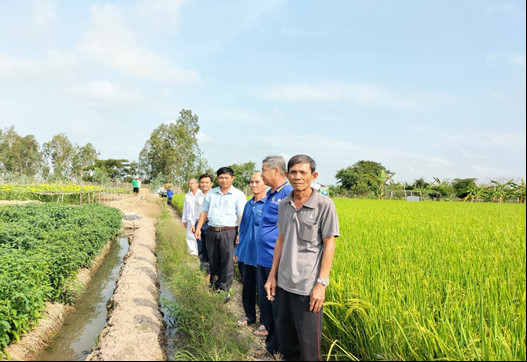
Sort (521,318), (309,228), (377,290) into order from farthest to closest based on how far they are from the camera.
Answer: (377,290), (521,318), (309,228)

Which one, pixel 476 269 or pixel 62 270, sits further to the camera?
pixel 62 270

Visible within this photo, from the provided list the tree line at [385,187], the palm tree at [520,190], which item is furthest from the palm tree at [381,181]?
the palm tree at [520,190]

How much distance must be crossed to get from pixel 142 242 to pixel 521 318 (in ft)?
26.3

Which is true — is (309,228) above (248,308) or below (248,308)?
above

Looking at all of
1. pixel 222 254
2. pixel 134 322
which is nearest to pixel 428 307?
pixel 222 254

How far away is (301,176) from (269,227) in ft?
2.99

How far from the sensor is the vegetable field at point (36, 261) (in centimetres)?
317

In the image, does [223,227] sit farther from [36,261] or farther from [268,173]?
[36,261]

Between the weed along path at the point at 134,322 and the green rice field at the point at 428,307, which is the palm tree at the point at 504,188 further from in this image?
the weed along path at the point at 134,322

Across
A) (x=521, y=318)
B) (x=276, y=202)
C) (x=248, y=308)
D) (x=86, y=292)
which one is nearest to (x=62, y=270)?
(x=86, y=292)

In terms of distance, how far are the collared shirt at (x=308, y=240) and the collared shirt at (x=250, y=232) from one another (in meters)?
1.29

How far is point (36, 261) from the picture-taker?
154 inches

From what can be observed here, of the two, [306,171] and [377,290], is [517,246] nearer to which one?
[377,290]

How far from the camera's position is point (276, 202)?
283 cm
